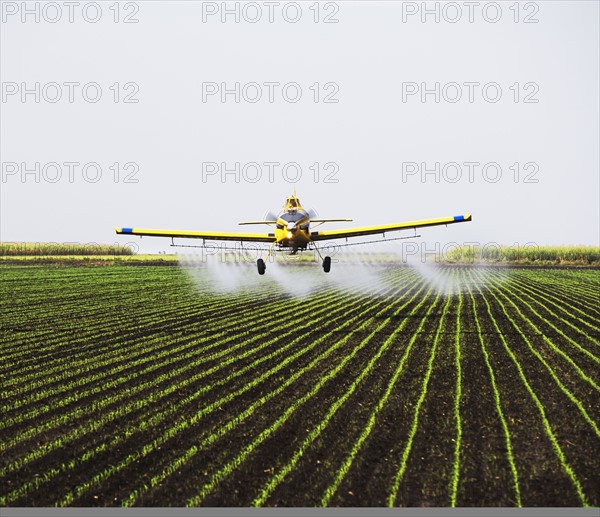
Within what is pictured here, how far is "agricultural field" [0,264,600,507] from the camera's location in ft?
26.7

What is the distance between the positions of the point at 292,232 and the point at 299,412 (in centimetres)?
1541

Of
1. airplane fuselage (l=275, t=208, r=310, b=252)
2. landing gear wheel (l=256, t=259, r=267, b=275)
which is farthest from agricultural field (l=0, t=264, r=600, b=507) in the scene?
airplane fuselage (l=275, t=208, r=310, b=252)

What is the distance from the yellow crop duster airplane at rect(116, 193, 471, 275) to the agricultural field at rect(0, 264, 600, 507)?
4.51 metres

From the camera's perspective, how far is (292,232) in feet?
85.4

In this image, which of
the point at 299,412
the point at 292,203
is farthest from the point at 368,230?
the point at 299,412

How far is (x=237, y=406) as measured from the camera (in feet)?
38.6

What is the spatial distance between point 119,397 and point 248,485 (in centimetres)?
554

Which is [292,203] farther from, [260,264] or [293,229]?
[260,264]

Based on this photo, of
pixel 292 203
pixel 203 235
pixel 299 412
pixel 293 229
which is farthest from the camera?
pixel 203 235

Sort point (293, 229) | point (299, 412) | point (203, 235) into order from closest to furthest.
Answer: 1. point (299, 412)
2. point (293, 229)
3. point (203, 235)

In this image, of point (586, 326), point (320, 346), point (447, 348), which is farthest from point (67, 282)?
point (586, 326)

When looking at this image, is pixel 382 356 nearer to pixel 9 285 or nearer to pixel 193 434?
pixel 193 434

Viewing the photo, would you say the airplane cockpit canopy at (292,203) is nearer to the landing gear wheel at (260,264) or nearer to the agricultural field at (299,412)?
the landing gear wheel at (260,264)

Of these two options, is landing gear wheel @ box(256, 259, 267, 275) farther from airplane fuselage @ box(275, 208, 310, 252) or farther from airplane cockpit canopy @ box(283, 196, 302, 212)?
airplane cockpit canopy @ box(283, 196, 302, 212)
